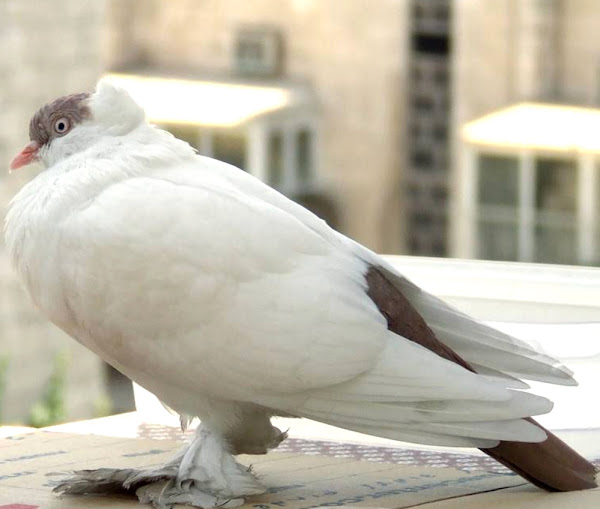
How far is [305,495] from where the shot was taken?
2.03 m

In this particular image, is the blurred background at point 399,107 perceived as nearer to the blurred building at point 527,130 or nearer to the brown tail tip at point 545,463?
the blurred building at point 527,130

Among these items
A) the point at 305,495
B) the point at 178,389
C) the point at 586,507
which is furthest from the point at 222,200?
the point at 586,507

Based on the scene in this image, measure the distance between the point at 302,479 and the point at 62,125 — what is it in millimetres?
508

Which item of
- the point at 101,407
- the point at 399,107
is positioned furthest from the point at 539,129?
the point at 101,407

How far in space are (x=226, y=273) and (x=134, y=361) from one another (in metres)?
0.14

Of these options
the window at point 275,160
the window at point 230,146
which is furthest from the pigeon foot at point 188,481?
the window at point 275,160

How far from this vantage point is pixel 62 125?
2.02 meters

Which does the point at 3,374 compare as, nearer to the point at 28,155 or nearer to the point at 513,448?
the point at 28,155

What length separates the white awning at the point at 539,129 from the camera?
1072cm

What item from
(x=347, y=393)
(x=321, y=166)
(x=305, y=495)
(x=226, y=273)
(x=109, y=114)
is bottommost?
(x=321, y=166)

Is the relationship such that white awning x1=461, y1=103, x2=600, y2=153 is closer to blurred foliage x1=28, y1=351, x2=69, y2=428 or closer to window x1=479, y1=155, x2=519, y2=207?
window x1=479, y1=155, x2=519, y2=207

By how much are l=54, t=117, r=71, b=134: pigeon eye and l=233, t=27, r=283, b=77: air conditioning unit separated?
10186 mm

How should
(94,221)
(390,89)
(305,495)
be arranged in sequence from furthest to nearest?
(390,89) < (305,495) < (94,221)

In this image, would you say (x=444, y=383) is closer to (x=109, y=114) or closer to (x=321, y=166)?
(x=109, y=114)
